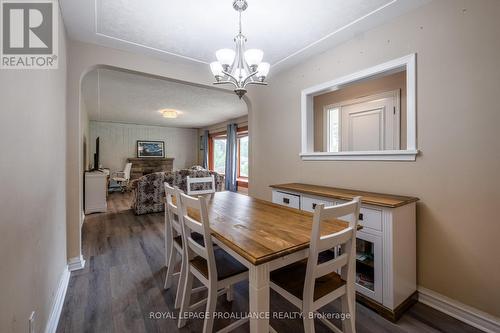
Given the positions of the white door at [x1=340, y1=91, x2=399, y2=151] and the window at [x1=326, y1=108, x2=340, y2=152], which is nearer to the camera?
the white door at [x1=340, y1=91, x2=399, y2=151]

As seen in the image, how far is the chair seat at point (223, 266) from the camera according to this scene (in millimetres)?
1393

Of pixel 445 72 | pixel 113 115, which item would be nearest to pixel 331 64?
pixel 445 72

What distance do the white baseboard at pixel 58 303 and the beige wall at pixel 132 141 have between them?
245 inches

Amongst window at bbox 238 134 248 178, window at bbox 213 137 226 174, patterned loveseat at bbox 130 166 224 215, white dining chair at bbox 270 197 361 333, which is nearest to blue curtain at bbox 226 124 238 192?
window at bbox 238 134 248 178

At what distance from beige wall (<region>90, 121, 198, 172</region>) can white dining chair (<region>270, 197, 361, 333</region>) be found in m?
7.86

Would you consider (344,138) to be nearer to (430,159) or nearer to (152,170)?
(430,159)

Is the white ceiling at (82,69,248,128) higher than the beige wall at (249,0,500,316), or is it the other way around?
the white ceiling at (82,69,248,128)

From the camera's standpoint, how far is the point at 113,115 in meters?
6.51

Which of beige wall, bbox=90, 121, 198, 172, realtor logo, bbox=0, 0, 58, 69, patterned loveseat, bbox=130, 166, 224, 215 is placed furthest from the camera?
beige wall, bbox=90, 121, 198, 172

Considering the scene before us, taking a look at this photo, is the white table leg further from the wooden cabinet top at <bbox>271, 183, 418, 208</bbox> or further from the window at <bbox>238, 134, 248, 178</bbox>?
the window at <bbox>238, 134, 248, 178</bbox>

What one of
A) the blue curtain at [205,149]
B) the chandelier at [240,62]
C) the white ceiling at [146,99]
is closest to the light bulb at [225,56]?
the chandelier at [240,62]

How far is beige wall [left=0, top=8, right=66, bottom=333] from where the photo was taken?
0.90 m

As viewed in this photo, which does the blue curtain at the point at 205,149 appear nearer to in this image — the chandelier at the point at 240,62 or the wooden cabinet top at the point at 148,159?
the wooden cabinet top at the point at 148,159

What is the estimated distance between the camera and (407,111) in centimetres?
191
